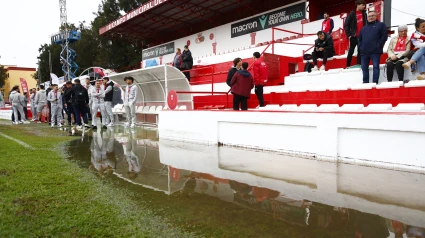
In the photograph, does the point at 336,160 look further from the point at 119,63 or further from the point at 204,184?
the point at 119,63

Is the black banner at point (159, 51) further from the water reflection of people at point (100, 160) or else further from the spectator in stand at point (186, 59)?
the water reflection of people at point (100, 160)

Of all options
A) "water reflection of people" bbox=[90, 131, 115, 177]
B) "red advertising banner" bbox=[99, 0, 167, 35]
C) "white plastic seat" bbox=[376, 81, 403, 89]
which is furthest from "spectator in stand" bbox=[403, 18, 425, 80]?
"red advertising banner" bbox=[99, 0, 167, 35]

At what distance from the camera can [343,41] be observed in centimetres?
1030

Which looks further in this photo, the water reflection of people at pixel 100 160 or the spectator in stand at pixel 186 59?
the spectator in stand at pixel 186 59


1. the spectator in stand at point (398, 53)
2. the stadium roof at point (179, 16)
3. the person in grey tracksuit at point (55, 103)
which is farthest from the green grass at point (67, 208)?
the stadium roof at point (179, 16)

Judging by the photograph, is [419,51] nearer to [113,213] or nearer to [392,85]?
[392,85]

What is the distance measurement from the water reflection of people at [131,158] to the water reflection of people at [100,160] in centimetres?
32

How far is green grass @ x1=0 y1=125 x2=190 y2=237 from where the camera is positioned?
8.41ft

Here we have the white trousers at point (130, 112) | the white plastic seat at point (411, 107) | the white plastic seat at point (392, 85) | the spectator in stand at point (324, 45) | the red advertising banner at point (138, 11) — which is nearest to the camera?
the white plastic seat at point (411, 107)

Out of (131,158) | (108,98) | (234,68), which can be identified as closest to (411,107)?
(234,68)

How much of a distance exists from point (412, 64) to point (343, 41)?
417cm

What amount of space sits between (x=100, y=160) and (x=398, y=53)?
268 inches

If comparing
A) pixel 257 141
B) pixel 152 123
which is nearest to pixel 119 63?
pixel 152 123

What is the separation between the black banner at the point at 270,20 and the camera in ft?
52.4
